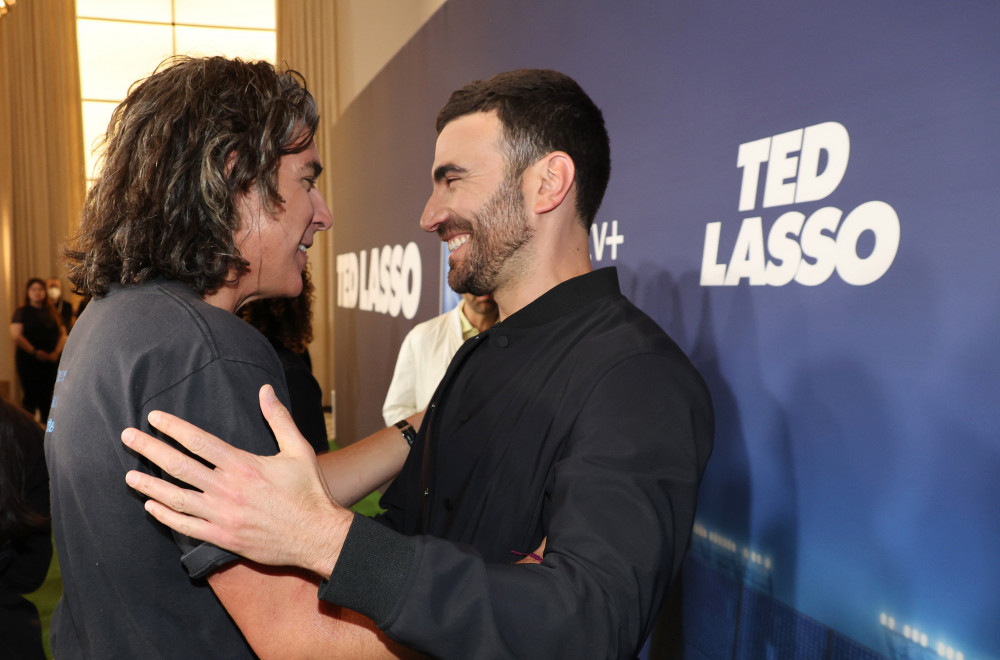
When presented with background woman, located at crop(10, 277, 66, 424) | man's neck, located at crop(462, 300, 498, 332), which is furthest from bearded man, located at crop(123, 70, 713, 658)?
background woman, located at crop(10, 277, 66, 424)

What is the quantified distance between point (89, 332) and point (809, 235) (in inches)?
60.7

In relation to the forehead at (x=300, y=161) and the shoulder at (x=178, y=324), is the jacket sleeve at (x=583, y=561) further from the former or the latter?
the forehead at (x=300, y=161)

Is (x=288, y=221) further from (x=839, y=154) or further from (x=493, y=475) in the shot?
(x=839, y=154)

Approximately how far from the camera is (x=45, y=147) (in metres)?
10.2

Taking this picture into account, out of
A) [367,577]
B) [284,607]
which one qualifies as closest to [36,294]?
[284,607]

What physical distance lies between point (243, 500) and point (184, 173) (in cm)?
54

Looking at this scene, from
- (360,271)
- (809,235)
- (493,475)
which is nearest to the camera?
(493,475)

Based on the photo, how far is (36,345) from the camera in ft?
26.6

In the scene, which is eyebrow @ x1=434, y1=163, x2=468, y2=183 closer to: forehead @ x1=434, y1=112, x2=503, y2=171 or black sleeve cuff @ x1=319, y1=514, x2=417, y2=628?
forehead @ x1=434, y1=112, x2=503, y2=171

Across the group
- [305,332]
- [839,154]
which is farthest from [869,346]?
[305,332]

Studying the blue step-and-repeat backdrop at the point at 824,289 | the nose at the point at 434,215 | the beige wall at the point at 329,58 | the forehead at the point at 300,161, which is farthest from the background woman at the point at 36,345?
the forehead at the point at 300,161

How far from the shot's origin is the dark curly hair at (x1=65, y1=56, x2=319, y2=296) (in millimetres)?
1112

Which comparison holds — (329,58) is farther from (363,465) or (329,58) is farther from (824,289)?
(824,289)

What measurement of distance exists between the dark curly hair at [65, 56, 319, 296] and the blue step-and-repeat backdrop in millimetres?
1264
